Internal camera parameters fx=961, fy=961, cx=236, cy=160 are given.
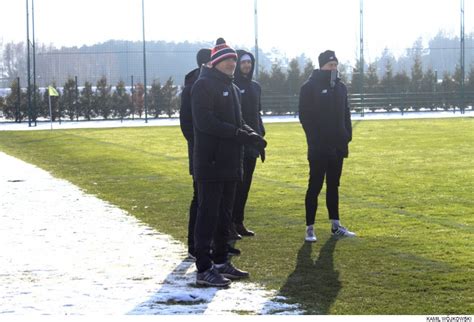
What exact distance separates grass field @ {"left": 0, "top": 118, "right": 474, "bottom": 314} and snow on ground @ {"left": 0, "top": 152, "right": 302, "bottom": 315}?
1.25ft

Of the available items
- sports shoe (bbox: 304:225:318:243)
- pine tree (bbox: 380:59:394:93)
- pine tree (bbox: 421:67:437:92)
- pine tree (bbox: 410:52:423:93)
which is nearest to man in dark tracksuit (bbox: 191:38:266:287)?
sports shoe (bbox: 304:225:318:243)

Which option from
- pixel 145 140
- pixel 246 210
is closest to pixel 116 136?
pixel 145 140

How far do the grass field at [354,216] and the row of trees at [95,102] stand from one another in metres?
28.1

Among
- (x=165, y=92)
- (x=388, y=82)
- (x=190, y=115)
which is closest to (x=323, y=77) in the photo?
(x=190, y=115)

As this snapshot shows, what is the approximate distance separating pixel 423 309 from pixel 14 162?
1678cm

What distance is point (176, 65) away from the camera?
256 ft

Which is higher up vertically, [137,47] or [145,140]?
[137,47]

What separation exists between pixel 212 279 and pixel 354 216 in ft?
13.3

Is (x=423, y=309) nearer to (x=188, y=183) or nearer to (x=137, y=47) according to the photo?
(x=188, y=183)

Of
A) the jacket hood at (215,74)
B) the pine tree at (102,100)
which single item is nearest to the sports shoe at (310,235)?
the jacket hood at (215,74)

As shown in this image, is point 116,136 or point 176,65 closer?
point 116,136

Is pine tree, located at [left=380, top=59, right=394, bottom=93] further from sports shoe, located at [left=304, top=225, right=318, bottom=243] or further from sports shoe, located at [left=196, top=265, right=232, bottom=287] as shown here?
sports shoe, located at [left=196, top=265, right=232, bottom=287]

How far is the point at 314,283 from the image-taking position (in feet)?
23.7

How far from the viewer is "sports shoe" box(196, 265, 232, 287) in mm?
7252
